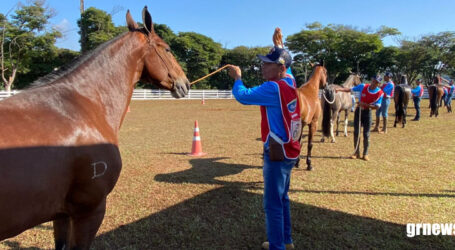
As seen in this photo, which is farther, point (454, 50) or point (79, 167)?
Answer: point (454, 50)

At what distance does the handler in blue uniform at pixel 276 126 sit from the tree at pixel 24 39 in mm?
33162

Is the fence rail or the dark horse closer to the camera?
the dark horse

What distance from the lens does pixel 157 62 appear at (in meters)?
2.62

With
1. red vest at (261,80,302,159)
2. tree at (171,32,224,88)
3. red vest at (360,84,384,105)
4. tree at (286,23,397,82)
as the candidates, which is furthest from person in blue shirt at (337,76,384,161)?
tree at (286,23,397,82)

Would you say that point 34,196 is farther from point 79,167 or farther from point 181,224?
point 181,224

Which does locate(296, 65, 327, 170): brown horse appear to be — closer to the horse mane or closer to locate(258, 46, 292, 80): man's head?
locate(258, 46, 292, 80): man's head

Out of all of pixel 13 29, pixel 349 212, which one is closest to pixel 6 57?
pixel 13 29

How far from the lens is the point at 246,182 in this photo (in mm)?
5160

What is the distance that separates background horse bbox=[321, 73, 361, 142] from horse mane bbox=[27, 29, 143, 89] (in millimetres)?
6410

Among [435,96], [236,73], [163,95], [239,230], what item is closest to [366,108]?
[239,230]

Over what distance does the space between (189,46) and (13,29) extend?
Answer: 908 inches

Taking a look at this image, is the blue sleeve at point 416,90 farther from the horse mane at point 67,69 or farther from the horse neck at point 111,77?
the horse mane at point 67,69

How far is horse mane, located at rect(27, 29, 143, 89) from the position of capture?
7.09 feet

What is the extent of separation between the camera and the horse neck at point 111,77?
2.29 m
